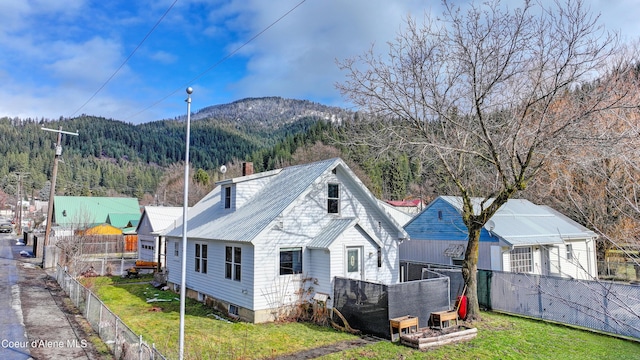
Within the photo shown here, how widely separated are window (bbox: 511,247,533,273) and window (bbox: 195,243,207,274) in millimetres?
15402

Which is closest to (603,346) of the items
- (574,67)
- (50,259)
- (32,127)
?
(574,67)

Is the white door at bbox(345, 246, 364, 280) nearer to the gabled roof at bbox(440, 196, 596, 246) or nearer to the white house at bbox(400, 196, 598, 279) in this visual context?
the gabled roof at bbox(440, 196, 596, 246)

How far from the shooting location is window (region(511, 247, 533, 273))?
20.8 meters

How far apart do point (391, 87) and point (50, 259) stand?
1143 inches

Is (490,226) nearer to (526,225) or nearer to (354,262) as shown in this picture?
(526,225)

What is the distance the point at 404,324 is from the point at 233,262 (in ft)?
24.7

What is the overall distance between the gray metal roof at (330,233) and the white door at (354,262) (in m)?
0.93

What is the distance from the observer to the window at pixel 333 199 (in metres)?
18.5

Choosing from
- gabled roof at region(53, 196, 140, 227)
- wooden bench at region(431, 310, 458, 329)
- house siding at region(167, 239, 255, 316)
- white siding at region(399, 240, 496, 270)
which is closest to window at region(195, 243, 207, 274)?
house siding at region(167, 239, 255, 316)

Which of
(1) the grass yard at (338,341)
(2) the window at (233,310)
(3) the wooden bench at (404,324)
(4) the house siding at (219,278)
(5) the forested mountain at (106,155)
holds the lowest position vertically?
(1) the grass yard at (338,341)

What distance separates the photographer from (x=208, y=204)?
2481 cm

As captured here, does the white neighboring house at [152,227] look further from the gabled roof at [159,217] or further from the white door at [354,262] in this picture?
the white door at [354,262]

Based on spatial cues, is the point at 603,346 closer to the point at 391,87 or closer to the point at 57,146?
the point at 391,87

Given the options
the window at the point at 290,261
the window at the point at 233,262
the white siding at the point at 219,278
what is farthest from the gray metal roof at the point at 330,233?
the window at the point at 233,262
